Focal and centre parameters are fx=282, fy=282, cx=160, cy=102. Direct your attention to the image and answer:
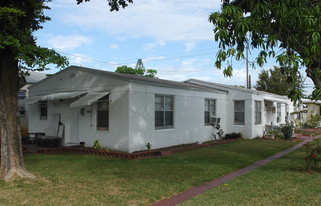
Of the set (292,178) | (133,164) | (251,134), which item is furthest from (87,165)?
(251,134)

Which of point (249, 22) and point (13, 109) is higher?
point (249, 22)

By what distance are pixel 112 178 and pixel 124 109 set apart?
415cm

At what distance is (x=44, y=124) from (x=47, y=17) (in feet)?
26.0

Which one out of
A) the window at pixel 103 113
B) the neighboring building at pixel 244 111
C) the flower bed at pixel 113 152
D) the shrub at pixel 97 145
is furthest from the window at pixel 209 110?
the shrub at pixel 97 145

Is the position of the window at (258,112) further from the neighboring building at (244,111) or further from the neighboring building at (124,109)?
the neighboring building at (124,109)

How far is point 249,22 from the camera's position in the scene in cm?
733

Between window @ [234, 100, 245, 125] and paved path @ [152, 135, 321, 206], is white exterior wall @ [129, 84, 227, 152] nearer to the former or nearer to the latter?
window @ [234, 100, 245, 125]

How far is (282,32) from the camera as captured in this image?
26.5 ft

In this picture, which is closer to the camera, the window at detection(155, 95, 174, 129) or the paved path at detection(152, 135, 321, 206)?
the paved path at detection(152, 135, 321, 206)

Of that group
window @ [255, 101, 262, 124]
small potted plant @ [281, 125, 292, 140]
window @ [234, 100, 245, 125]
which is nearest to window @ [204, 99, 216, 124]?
window @ [234, 100, 245, 125]

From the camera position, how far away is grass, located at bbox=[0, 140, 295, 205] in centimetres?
611

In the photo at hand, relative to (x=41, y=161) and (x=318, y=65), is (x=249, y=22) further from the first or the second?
(x=41, y=161)

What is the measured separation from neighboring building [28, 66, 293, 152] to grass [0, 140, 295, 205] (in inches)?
57.1

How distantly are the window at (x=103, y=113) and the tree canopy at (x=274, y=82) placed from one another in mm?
29203
